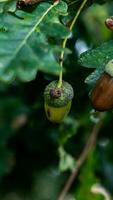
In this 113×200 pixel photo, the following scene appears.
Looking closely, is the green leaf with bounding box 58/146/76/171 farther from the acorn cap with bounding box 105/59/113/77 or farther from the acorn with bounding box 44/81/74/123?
the acorn cap with bounding box 105/59/113/77

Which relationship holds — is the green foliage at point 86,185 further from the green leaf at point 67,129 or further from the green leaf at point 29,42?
the green leaf at point 29,42

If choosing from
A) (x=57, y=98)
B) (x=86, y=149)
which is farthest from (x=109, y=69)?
(x=86, y=149)

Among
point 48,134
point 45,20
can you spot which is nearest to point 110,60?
point 45,20

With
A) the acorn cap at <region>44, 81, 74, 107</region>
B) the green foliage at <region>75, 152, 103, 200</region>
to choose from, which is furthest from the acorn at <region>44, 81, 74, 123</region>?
the green foliage at <region>75, 152, 103, 200</region>

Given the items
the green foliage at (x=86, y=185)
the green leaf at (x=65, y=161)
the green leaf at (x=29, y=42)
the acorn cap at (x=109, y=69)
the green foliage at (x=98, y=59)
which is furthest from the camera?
the green leaf at (x=65, y=161)

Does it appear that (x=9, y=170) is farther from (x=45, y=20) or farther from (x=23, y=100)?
(x=45, y=20)

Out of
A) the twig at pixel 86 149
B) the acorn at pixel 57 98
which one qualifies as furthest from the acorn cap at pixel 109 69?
the twig at pixel 86 149
